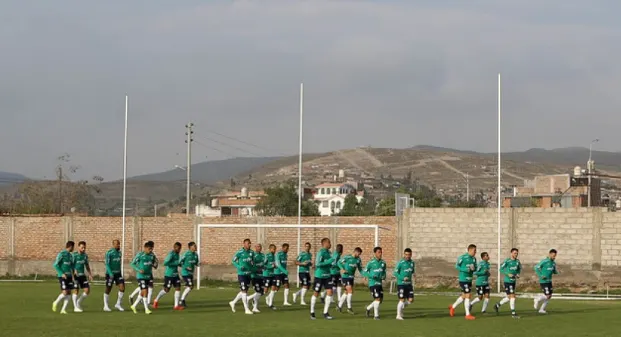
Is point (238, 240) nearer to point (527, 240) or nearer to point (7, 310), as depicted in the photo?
point (527, 240)

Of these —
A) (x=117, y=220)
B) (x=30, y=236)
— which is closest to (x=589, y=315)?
(x=117, y=220)

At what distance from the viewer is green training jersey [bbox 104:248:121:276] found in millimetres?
30156

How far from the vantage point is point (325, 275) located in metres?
29.3

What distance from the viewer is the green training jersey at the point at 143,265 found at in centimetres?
2964

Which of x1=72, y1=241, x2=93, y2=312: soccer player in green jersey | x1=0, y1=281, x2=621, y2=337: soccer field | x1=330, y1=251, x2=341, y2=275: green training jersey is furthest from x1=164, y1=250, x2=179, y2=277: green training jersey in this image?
x1=330, y1=251, x2=341, y2=275: green training jersey

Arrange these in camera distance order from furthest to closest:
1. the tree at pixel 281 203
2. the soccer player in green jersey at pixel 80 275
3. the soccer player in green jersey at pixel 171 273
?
the tree at pixel 281 203, the soccer player in green jersey at pixel 171 273, the soccer player in green jersey at pixel 80 275

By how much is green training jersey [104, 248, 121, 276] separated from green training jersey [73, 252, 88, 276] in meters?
0.75

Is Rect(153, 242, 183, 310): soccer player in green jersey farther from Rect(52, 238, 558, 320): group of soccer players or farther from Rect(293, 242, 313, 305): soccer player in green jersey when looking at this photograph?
Rect(293, 242, 313, 305): soccer player in green jersey

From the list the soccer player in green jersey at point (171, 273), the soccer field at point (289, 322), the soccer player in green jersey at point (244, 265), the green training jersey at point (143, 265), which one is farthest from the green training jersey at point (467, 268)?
the green training jersey at point (143, 265)

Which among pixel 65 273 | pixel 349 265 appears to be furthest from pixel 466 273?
pixel 65 273

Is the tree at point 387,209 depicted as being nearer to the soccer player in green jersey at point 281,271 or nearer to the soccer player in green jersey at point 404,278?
the soccer player in green jersey at point 281,271

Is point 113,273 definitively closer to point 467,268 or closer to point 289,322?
point 289,322

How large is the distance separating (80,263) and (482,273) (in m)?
11.6

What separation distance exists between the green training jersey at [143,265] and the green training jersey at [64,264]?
1.79m
